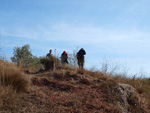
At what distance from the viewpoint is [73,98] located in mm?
4773

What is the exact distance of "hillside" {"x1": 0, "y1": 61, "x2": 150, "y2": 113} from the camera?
411 cm

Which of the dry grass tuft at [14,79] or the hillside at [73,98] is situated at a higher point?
the dry grass tuft at [14,79]

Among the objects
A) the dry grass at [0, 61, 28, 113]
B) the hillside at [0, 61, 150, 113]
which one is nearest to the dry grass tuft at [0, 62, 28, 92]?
the dry grass at [0, 61, 28, 113]

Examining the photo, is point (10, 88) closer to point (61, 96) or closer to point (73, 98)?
point (61, 96)

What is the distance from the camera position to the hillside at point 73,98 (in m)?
4.11

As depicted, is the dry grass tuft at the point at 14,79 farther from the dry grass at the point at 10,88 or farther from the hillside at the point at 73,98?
the hillside at the point at 73,98

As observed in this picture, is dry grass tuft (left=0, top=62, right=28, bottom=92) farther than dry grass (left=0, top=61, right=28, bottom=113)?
Yes

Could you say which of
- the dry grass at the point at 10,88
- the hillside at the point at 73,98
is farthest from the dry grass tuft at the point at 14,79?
the hillside at the point at 73,98

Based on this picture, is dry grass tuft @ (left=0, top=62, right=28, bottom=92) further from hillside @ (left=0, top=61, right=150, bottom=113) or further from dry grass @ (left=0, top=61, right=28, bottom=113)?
hillside @ (left=0, top=61, right=150, bottom=113)

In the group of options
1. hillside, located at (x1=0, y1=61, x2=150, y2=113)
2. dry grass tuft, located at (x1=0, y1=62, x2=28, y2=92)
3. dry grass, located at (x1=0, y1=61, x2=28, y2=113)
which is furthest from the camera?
dry grass tuft, located at (x1=0, y1=62, x2=28, y2=92)

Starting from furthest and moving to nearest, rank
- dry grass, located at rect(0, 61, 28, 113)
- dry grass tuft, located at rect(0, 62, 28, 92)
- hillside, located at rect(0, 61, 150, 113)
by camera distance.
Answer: dry grass tuft, located at rect(0, 62, 28, 92)
hillside, located at rect(0, 61, 150, 113)
dry grass, located at rect(0, 61, 28, 113)

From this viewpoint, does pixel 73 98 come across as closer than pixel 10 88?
No

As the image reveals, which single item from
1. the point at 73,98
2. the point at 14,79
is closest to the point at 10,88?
the point at 14,79

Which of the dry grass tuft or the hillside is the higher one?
the dry grass tuft
